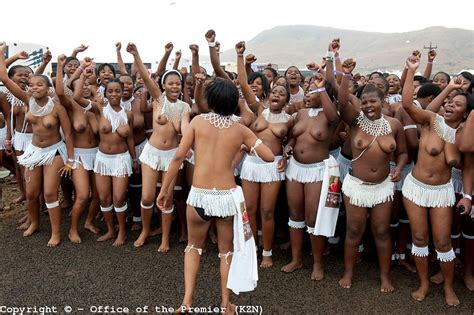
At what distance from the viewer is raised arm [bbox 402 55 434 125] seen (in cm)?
376

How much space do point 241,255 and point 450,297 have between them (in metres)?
2.14

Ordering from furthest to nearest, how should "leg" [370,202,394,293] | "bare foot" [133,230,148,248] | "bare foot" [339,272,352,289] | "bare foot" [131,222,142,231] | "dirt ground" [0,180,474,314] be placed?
"bare foot" [131,222,142,231]
"bare foot" [133,230,148,248]
"bare foot" [339,272,352,289]
"leg" [370,202,394,293]
"dirt ground" [0,180,474,314]

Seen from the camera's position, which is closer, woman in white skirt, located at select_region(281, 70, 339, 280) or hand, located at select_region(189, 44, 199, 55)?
woman in white skirt, located at select_region(281, 70, 339, 280)

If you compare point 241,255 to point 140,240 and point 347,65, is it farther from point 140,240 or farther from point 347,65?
point 347,65

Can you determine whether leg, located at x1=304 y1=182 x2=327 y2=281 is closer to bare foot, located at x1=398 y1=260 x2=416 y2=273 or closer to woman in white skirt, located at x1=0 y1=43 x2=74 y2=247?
bare foot, located at x1=398 y1=260 x2=416 y2=273

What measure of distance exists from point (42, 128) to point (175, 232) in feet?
7.11

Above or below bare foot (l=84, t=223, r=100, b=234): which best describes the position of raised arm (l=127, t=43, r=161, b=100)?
above

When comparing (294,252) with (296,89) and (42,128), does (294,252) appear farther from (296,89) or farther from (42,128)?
(42,128)

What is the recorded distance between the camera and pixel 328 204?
14.2ft

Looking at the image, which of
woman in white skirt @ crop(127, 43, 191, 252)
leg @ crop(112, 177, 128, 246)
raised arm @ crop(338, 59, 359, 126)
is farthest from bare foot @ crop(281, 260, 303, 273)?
leg @ crop(112, 177, 128, 246)

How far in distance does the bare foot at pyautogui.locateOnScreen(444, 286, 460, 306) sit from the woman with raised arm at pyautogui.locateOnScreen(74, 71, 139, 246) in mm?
3692

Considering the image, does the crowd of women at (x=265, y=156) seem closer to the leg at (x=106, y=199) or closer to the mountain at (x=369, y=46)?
the leg at (x=106, y=199)

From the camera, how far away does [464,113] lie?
3.79m

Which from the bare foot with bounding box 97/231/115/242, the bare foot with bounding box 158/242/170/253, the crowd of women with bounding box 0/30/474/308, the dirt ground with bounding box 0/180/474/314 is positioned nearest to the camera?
the crowd of women with bounding box 0/30/474/308
